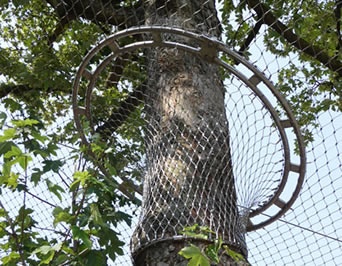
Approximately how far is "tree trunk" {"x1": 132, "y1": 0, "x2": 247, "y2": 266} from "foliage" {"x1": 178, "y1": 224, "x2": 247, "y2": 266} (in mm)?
30

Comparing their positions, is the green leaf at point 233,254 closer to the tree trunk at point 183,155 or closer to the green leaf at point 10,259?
the tree trunk at point 183,155

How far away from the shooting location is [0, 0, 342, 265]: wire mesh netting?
173 centimetres

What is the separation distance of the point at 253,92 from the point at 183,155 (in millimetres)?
300

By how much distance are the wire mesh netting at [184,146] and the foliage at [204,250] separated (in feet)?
0.09

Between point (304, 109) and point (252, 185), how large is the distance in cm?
140

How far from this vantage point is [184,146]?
6.33 ft

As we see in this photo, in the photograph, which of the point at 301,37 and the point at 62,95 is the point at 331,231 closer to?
the point at 301,37

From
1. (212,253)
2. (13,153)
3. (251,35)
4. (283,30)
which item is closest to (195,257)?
(212,253)

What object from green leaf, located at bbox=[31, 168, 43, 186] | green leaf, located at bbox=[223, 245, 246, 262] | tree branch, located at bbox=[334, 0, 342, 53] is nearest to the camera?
green leaf, located at bbox=[223, 245, 246, 262]

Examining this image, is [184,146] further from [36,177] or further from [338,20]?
[338,20]

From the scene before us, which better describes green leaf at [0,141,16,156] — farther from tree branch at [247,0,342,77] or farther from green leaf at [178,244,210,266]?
tree branch at [247,0,342,77]

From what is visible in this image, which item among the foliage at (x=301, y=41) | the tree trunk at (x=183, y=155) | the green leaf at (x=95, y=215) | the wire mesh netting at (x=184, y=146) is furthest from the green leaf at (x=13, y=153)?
the foliage at (x=301, y=41)

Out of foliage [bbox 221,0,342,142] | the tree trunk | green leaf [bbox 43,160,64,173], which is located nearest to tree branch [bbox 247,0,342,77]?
foliage [bbox 221,0,342,142]

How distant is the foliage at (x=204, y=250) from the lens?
4.65ft
